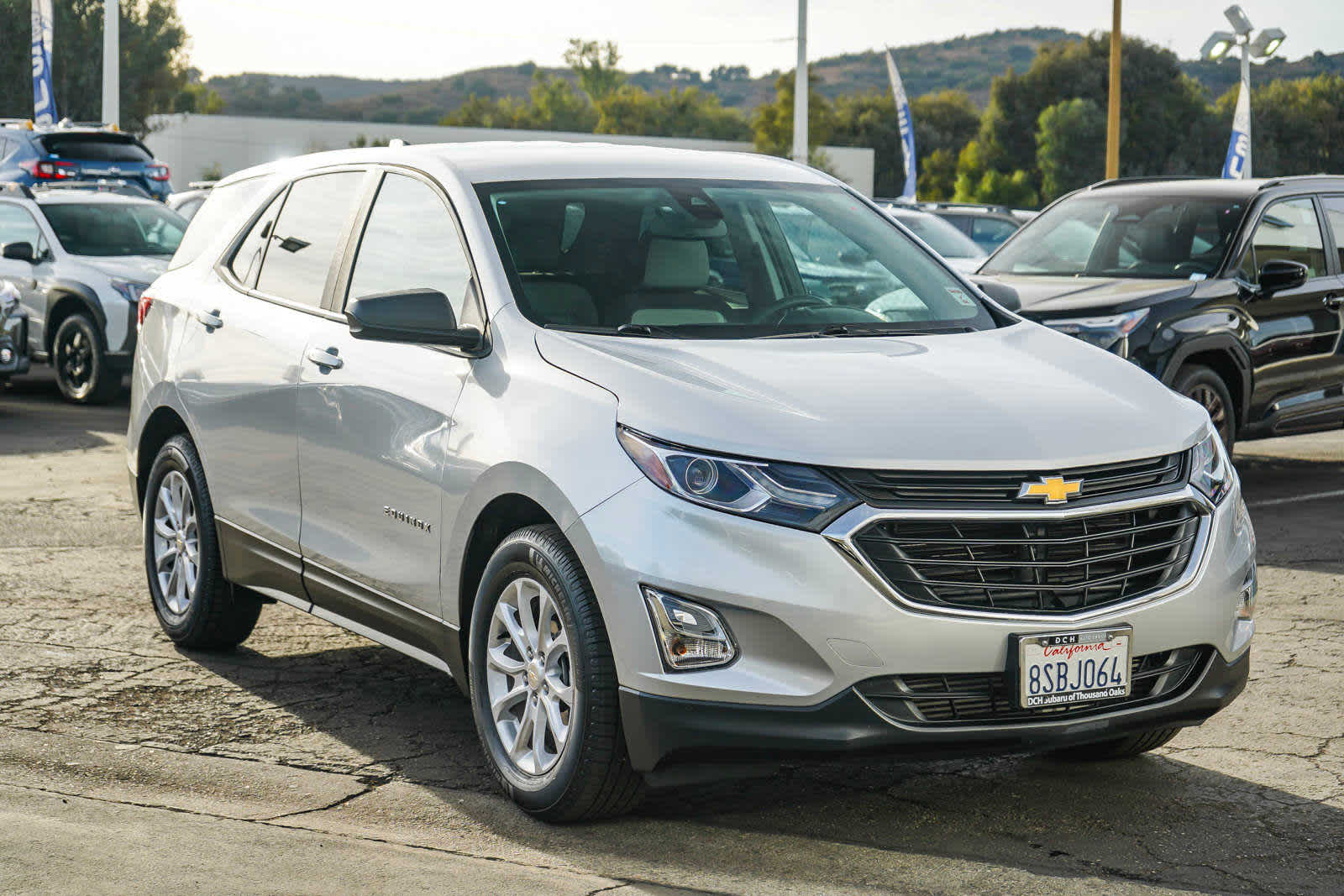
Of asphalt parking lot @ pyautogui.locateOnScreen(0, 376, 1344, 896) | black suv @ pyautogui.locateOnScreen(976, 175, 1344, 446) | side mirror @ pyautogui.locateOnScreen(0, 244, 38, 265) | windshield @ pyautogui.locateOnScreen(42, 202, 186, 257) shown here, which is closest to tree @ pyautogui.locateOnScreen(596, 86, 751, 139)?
windshield @ pyautogui.locateOnScreen(42, 202, 186, 257)

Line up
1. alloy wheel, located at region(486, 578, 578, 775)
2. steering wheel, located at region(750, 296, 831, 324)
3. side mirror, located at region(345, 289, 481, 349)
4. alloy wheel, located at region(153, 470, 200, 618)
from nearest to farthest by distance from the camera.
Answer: alloy wheel, located at region(486, 578, 578, 775)
side mirror, located at region(345, 289, 481, 349)
steering wheel, located at region(750, 296, 831, 324)
alloy wheel, located at region(153, 470, 200, 618)

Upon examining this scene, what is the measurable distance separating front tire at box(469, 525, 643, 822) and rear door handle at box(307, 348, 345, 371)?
1.05m

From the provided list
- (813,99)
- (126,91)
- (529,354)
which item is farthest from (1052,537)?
(813,99)

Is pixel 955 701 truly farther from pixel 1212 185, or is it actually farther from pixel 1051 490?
pixel 1212 185

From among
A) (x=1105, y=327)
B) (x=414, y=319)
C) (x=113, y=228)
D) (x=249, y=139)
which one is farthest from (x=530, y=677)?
(x=249, y=139)

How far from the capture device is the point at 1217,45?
2870cm

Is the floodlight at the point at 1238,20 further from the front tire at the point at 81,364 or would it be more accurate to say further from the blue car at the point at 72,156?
the front tire at the point at 81,364

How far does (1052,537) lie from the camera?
4.09 metres

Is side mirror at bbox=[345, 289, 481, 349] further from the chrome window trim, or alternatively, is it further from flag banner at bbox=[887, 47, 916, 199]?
flag banner at bbox=[887, 47, 916, 199]

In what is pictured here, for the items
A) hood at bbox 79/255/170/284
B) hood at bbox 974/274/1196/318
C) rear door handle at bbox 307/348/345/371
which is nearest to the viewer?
rear door handle at bbox 307/348/345/371

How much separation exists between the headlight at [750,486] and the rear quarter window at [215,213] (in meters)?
2.96

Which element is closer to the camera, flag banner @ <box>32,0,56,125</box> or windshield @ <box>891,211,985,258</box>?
windshield @ <box>891,211,985,258</box>

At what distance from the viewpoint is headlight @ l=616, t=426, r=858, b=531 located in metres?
3.98

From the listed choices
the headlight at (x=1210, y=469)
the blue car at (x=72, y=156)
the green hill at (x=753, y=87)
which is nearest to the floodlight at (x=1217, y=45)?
the blue car at (x=72, y=156)
